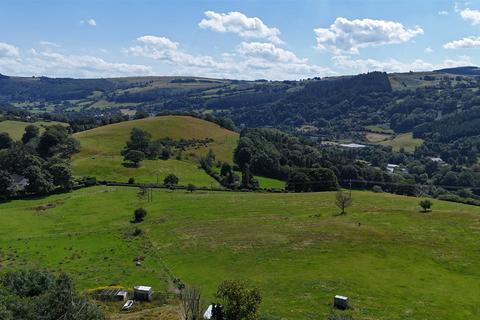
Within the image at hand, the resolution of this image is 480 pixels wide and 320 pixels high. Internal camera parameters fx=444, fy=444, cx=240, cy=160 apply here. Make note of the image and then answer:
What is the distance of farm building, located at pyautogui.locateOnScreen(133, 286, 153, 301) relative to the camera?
1986 inches

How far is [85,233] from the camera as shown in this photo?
77250 millimetres

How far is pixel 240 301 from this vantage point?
135ft

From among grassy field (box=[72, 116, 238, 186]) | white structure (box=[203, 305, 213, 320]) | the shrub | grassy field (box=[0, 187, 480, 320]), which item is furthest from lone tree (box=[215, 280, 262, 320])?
grassy field (box=[72, 116, 238, 186])

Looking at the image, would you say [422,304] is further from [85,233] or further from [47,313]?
[85,233]

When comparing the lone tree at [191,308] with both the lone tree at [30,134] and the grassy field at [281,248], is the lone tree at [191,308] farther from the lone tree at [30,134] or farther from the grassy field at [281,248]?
the lone tree at [30,134]

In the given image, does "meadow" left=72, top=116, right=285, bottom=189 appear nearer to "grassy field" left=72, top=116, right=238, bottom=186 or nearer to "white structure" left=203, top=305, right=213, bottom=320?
"grassy field" left=72, top=116, right=238, bottom=186

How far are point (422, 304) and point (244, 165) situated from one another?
10696 cm

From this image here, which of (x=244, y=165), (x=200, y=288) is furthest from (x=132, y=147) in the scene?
(x=200, y=288)

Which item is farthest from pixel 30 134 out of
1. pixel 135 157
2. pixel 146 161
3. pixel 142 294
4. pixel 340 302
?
pixel 340 302

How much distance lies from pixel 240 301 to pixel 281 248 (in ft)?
90.9

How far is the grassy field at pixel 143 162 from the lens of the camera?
411 feet

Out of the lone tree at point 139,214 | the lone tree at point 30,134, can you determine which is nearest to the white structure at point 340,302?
the lone tree at point 139,214

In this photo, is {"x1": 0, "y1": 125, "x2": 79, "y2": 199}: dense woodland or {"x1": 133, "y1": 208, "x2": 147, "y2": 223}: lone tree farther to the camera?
{"x1": 0, "y1": 125, "x2": 79, "y2": 199}: dense woodland

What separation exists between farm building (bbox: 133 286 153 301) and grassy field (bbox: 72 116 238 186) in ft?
234
